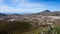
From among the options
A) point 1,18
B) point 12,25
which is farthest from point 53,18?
point 1,18

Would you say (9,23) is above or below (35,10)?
below

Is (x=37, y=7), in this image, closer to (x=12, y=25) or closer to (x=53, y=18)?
(x=53, y=18)

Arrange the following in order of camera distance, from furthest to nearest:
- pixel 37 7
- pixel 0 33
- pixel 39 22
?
pixel 37 7
pixel 39 22
pixel 0 33

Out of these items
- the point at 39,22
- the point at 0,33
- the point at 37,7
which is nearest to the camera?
the point at 0,33

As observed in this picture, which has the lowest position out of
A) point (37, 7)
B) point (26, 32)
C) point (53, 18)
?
point (26, 32)

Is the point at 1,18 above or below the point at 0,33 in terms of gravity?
above

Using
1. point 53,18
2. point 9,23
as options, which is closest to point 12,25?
point 9,23

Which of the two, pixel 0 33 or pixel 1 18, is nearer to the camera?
pixel 0 33

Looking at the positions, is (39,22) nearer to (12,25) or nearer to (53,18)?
(53,18)

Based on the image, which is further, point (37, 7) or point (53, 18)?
point (37, 7)
